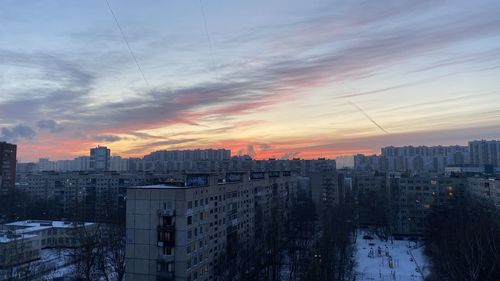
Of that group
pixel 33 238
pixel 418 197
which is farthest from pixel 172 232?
pixel 418 197

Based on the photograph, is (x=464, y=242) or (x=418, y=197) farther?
(x=418, y=197)

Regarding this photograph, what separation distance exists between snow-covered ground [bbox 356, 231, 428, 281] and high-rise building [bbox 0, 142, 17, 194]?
6072 cm

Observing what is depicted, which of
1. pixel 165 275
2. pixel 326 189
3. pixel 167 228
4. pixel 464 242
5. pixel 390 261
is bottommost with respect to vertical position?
pixel 390 261

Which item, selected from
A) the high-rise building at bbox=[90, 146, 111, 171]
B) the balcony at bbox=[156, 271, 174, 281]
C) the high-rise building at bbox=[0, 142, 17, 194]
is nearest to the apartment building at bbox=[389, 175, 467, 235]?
the balcony at bbox=[156, 271, 174, 281]

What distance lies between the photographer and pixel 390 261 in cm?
3544

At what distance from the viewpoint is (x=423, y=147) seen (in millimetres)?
130750

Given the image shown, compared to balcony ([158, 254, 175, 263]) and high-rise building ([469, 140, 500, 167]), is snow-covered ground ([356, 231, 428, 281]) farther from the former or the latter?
high-rise building ([469, 140, 500, 167])

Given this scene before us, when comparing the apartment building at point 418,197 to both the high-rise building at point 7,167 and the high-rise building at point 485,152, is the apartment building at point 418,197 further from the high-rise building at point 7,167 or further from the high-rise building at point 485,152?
the high-rise building at point 7,167

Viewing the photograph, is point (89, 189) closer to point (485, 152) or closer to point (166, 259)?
point (166, 259)

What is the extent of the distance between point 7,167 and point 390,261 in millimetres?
67379

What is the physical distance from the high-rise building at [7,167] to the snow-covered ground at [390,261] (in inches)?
2391

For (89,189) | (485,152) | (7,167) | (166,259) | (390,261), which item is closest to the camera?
(166,259)

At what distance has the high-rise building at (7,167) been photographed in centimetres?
6769

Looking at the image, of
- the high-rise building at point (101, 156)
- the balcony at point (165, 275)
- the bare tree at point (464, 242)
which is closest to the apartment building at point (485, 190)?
the bare tree at point (464, 242)
